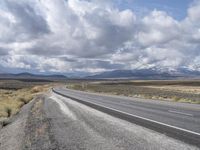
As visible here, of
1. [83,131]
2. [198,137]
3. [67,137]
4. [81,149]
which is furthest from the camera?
[83,131]

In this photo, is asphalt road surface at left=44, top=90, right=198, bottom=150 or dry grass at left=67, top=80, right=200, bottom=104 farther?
dry grass at left=67, top=80, right=200, bottom=104

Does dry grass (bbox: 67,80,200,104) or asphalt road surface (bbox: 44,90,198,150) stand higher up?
dry grass (bbox: 67,80,200,104)

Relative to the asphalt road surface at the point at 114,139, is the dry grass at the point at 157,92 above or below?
above

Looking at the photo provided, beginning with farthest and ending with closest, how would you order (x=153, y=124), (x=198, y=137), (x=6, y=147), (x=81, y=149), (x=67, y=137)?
(x=153, y=124) < (x=67, y=137) < (x=6, y=147) < (x=198, y=137) < (x=81, y=149)

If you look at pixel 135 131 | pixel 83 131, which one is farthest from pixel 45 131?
pixel 135 131

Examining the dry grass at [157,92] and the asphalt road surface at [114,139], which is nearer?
→ the asphalt road surface at [114,139]

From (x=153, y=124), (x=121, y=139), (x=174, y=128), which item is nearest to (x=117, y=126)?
(x=153, y=124)

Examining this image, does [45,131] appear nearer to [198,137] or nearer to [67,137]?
[67,137]

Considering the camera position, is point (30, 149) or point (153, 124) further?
point (153, 124)

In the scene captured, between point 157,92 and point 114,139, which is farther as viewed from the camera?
point 157,92

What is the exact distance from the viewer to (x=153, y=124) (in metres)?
15.5

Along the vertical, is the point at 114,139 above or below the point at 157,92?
below

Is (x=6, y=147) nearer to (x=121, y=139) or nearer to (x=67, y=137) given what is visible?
(x=67, y=137)

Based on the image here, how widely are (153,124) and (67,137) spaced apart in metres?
4.05
